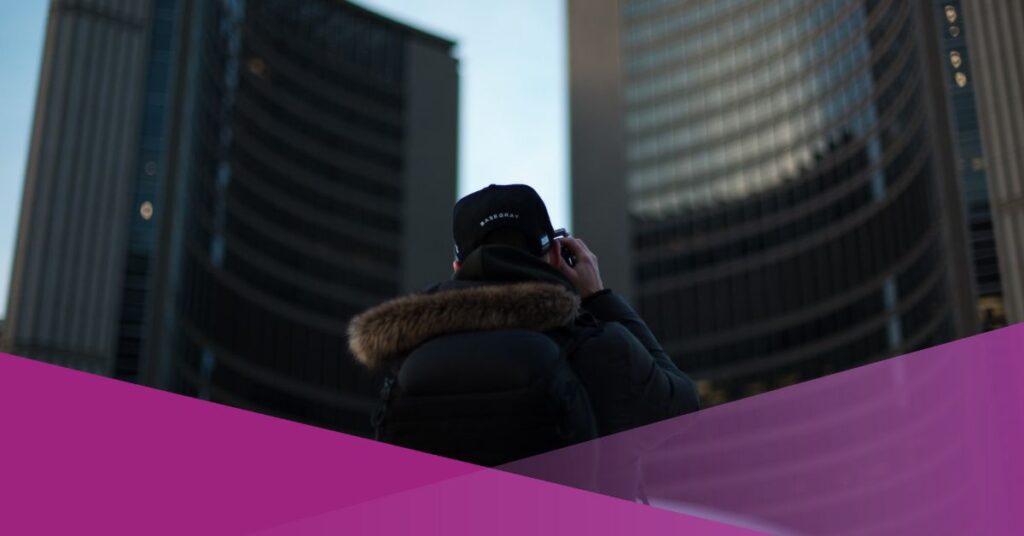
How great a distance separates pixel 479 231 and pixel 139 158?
48475 mm

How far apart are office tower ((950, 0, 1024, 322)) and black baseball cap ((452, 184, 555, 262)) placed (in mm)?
17036

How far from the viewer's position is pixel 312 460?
309 cm

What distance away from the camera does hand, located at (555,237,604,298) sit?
3.55 meters

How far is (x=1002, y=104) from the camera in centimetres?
1962

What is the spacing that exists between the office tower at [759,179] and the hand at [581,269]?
2170 inches

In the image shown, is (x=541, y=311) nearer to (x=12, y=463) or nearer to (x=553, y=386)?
(x=553, y=386)

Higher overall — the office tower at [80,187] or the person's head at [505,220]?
the office tower at [80,187]

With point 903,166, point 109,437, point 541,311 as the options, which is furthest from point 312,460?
point 903,166

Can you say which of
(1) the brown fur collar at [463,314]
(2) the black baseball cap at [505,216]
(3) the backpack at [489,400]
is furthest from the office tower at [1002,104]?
(3) the backpack at [489,400]

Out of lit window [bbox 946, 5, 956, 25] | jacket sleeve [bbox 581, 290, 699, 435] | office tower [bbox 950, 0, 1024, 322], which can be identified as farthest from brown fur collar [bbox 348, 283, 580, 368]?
lit window [bbox 946, 5, 956, 25]

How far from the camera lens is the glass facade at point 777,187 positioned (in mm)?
66188

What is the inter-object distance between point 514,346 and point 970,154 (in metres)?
28.8
